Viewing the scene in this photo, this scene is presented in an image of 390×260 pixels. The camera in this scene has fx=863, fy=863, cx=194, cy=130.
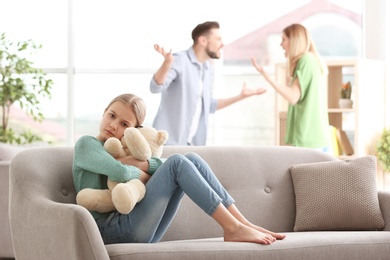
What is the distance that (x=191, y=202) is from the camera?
3.86m

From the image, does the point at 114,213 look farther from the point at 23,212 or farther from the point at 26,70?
the point at 26,70

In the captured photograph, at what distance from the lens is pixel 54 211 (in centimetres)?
320

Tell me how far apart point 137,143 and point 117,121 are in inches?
6.2

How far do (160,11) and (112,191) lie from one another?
481cm

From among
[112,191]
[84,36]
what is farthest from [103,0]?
[112,191]

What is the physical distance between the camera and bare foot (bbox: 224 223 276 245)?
10.9ft

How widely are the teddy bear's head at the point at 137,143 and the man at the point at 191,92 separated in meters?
2.28

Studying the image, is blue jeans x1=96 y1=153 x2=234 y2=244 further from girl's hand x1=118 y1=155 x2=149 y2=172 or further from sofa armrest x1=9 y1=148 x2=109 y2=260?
sofa armrest x1=9 y1=148 x2=109 y2=260

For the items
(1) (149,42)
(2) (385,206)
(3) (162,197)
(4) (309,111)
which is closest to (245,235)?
(3) (162,197)

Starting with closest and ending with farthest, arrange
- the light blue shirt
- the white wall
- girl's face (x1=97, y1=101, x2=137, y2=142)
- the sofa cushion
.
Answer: girl's face (x1=97, y1=101, x2=137, y2=142)
the sofa cushion
the light blue shirt
the white wall

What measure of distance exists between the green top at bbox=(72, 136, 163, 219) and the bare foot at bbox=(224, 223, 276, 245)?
0.44m

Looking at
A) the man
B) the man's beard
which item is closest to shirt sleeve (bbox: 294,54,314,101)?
the man

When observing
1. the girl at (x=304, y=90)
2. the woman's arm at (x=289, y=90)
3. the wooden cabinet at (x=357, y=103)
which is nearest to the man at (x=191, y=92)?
the woman's arm at (x=289, y=90)

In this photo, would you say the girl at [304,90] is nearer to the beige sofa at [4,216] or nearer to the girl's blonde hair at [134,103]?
the beige sofa at [4,216]
